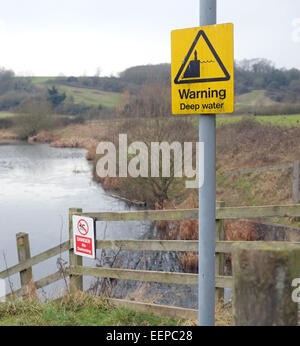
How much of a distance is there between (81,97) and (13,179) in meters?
56.3

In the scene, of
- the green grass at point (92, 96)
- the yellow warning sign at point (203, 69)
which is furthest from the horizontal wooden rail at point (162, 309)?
the green grass at point (92, 96)

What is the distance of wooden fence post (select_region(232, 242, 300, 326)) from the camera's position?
2.03m

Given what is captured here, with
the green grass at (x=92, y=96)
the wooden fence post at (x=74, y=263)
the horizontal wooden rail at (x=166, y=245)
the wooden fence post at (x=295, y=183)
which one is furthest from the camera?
the green grass at (x=92, y=96)

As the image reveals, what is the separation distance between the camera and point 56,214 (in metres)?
16.3

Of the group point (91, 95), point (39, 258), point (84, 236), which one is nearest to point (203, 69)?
point (84, 236)

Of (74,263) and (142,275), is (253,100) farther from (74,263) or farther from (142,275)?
(142,275)

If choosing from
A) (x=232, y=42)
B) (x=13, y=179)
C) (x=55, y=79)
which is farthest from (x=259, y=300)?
(x=55, y=79)

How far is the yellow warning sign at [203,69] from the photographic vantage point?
2.69 meters

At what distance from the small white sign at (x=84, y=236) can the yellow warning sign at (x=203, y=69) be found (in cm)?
243

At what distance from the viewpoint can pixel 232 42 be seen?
8.80 feet

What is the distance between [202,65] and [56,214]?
14.2 m

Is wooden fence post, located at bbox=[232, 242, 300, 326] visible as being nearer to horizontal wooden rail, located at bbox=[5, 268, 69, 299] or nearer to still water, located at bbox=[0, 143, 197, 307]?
still water, located at bbox=[0, 143, 197, 307]

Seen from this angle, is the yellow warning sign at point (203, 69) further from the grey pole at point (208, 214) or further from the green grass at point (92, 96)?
the green grass at point (92, 96)

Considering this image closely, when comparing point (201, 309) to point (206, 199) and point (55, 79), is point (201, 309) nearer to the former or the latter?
point (206, 199)
